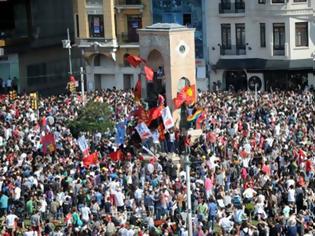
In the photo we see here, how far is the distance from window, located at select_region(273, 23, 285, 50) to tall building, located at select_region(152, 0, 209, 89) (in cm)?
486

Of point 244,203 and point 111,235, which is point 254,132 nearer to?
point 244,203

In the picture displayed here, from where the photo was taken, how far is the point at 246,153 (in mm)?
51062

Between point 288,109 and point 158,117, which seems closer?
point 158,117

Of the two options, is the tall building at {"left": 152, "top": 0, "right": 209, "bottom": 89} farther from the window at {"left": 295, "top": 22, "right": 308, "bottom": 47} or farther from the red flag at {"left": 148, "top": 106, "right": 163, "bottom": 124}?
the red flag at {"left": 148, "top": 106, "right": 163, "bottom": 124}

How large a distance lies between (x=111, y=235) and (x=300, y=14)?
36.8m

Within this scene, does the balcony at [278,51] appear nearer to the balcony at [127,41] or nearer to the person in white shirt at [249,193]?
the balcony at [127,41]

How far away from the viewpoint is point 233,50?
7794cm

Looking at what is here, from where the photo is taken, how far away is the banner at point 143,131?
51.9m

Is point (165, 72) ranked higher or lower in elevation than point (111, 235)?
higher

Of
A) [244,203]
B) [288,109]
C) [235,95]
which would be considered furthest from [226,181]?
[235,95]

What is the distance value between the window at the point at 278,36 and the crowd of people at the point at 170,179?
43.7 ft

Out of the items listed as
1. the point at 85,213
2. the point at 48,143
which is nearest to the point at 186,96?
the point at 48,143

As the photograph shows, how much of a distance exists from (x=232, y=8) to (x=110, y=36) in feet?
27.4

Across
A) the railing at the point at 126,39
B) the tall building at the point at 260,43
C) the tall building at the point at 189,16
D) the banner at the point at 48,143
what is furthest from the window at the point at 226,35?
the banner at the point at 48,143
